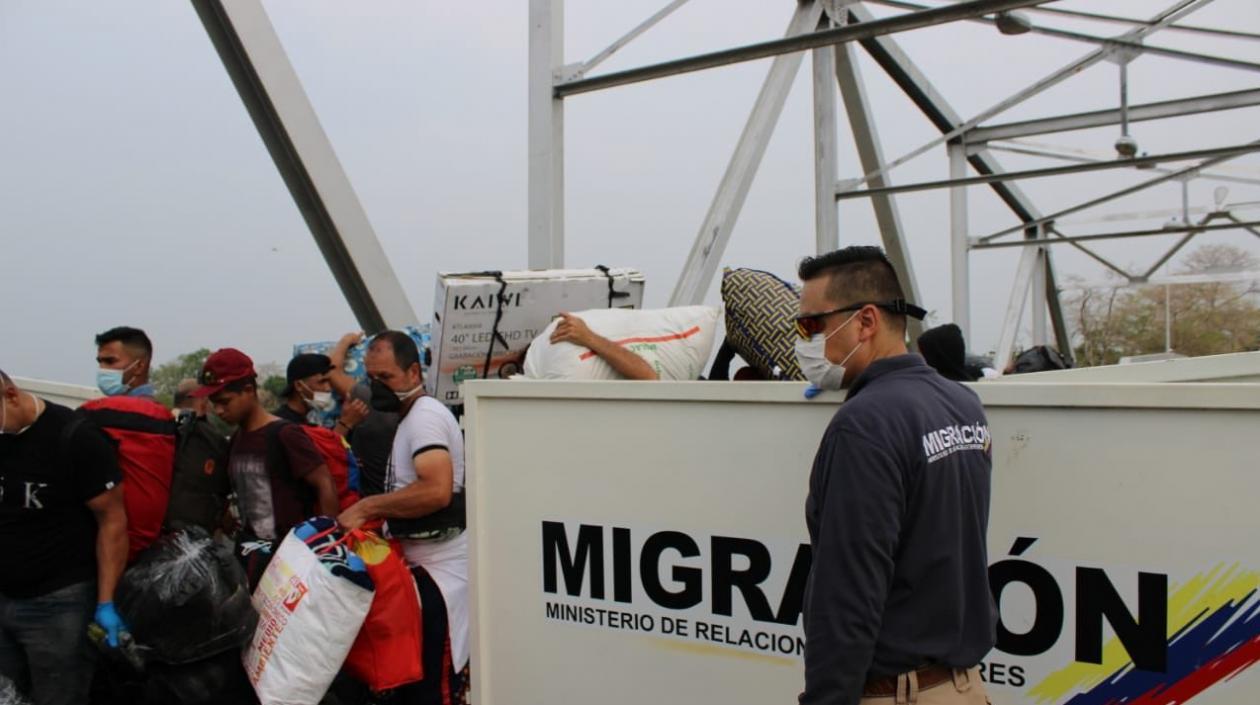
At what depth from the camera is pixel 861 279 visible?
6.79 feet

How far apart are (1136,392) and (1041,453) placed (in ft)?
0.79

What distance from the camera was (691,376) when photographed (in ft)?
11.1

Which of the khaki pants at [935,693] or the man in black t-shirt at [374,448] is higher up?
the man in black t-shirt at [374,448]

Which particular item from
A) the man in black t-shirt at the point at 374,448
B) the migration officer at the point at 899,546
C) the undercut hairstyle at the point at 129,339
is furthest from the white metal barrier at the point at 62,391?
the migration officer at the point at 899,546

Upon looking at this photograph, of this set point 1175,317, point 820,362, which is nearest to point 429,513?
point 820,362

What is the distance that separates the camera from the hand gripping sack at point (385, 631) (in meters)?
3.39

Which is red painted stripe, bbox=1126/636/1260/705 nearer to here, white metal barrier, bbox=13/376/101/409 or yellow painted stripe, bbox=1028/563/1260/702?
yellow painted stripe, bbox=1028/563/1260/702

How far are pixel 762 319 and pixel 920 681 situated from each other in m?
1.52

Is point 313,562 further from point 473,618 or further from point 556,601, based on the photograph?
point 556,601

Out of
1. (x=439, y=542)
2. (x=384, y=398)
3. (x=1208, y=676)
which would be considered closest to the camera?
(x=1208, y=676)

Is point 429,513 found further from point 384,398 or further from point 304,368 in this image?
point 304,368

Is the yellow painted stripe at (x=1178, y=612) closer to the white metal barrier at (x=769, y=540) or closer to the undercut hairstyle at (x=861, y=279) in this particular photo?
the white metal barrier at (x=769, y=540)

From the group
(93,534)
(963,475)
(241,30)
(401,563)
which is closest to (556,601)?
(401,563)

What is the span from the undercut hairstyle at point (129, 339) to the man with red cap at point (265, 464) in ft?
2.98
